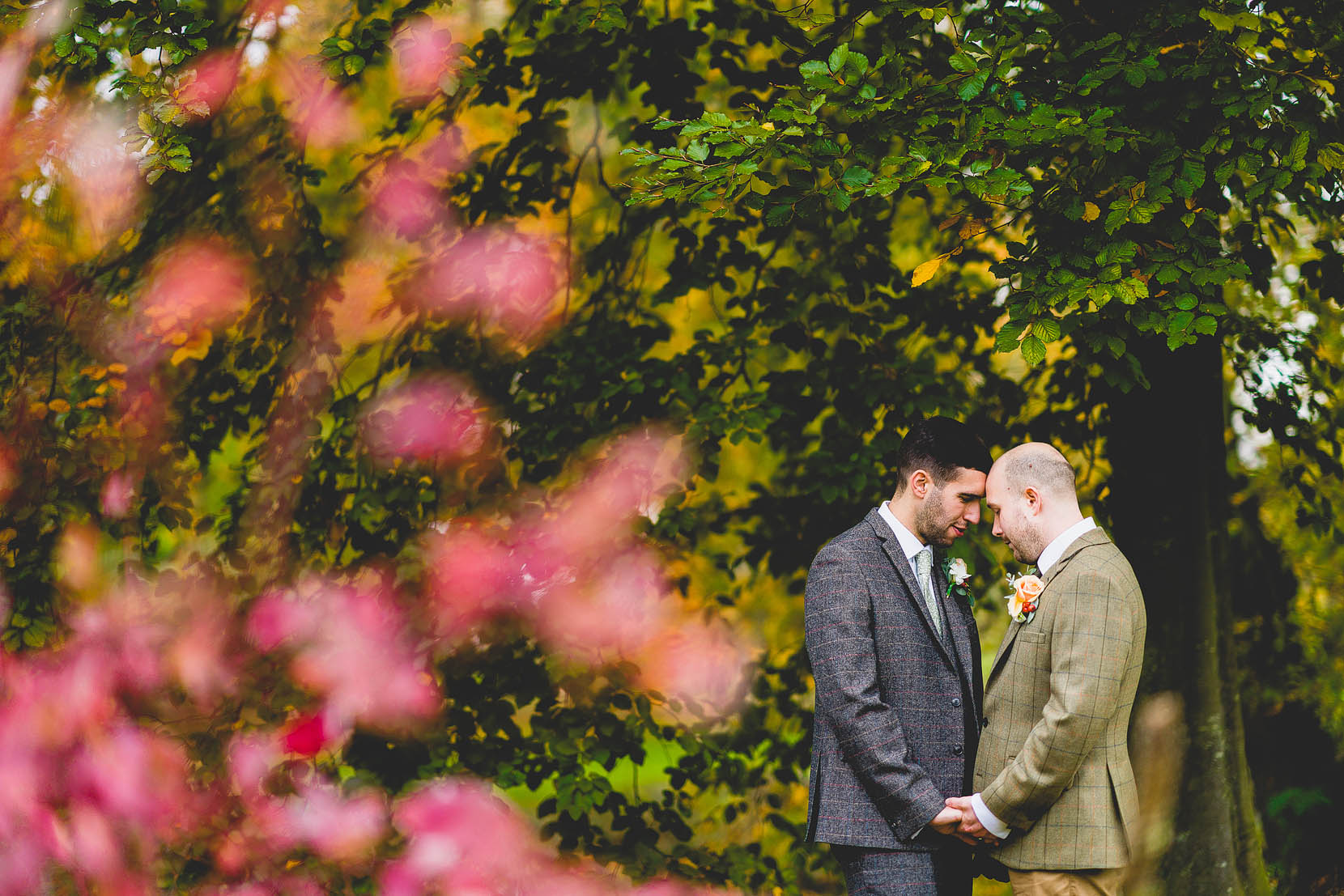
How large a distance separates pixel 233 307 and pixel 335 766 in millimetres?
2218

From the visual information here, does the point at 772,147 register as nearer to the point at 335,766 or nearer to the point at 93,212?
the point at 335,766

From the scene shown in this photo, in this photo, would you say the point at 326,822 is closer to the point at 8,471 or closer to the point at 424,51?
the point at 8,471

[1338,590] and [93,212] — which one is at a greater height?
[93,212]

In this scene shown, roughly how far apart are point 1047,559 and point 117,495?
14.0 ft

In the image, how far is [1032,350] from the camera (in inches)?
128

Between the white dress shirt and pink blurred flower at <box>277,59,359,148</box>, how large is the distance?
401 centimetres

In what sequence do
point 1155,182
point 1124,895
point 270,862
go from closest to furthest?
point 1155,182
point 1124,895
point 270,862

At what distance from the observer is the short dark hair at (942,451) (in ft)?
10.8

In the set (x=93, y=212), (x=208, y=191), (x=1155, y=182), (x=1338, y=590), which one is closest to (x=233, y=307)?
(x=208, y=191)

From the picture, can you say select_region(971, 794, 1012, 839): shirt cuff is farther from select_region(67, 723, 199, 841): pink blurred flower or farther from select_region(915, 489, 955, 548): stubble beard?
select_region(67, 723, 199, 841): pink blurred flower

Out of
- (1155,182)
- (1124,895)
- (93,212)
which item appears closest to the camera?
(1155,182)

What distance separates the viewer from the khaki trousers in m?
2.97

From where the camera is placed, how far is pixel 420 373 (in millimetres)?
5227

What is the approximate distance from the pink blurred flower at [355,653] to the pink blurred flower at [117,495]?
2.88ft
